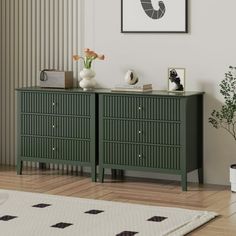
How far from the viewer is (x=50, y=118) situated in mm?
7086

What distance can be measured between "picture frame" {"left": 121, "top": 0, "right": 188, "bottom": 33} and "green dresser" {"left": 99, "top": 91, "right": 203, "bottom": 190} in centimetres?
62

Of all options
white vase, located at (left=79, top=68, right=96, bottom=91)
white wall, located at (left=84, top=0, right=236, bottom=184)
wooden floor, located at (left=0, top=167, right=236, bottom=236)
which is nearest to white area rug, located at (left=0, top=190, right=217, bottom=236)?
wooden floor, located at (left=0, top=167, right=236, bottom=236)

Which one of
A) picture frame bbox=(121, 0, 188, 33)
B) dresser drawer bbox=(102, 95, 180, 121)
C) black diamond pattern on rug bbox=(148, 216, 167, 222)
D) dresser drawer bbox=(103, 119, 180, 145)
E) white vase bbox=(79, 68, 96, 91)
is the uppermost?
picture frame bbox=(121, 0, 188, 33)

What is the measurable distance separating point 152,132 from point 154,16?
108 centimetres

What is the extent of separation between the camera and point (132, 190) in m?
6.54

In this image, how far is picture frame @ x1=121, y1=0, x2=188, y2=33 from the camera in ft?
22.3

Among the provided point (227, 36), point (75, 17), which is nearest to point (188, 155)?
point (227, 36)

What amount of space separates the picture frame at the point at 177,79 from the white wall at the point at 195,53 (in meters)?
0.05

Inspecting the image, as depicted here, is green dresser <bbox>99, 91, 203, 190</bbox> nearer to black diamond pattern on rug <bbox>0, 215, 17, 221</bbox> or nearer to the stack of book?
the stack of book

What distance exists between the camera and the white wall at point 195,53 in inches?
262

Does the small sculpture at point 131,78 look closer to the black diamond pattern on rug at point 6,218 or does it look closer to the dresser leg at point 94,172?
the dresser leg at point 94,172

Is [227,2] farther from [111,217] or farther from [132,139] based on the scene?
[111,217]

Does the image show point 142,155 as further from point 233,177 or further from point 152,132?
point 233,177

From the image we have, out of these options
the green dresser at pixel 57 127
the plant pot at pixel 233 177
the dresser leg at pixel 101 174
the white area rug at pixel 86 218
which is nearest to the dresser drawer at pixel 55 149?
the green dresser at pixel 57 127
